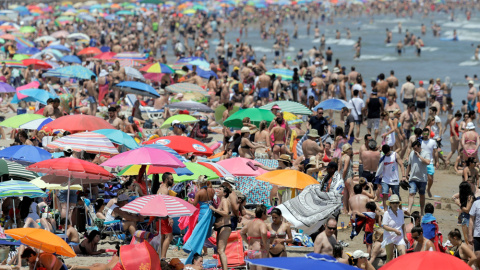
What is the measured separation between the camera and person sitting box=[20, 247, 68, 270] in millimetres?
7113

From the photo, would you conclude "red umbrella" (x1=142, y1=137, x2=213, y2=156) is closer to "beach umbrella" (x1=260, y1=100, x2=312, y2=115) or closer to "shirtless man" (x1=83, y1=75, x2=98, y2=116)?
"beach umbrella" (x1=260, y1=100, x2=312, y2=115)

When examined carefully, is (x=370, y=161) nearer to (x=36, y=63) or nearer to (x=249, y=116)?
(x=249, y=116)

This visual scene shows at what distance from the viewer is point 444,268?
209 inches

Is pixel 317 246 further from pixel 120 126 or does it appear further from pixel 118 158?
pixel 120 126

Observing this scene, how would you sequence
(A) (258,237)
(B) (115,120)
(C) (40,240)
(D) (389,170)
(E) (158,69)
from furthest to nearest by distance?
(E) (158,69) < (B) (115,120) < (D) (389,170) < (A) (258,237) < (C) (40,240)

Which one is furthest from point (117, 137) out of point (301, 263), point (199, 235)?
point (301, 263)

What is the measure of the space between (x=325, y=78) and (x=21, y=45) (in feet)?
41.9

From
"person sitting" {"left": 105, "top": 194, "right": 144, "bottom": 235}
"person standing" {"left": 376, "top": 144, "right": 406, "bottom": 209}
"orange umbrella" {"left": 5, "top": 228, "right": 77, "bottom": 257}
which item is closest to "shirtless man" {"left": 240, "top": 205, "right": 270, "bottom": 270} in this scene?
"person sitting" {"left": 105, "top": 194, "right": 144, "bottom": 235}

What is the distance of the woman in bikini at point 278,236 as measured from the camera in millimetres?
7695

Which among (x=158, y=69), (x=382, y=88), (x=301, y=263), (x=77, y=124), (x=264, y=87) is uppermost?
(x=301, y=263)

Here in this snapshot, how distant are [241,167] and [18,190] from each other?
11.0 ft

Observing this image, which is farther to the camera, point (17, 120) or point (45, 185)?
point (17, 120)

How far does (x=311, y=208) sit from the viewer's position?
29.7 ft

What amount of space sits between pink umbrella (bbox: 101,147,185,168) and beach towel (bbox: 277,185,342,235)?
1.51 meters
